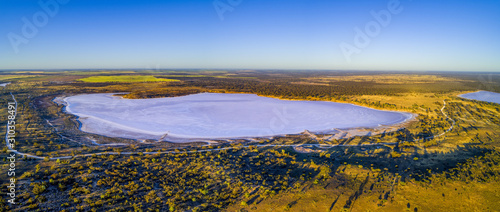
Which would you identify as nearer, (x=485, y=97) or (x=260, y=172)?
(x=260, y=172)

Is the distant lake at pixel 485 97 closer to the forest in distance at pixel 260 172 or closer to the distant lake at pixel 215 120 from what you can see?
the distant lake at pixel 215 120

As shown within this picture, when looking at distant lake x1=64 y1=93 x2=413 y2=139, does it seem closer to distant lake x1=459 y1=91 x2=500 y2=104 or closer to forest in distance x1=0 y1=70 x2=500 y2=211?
forest in distance x1=0 y1=70 x2=500 y2=211

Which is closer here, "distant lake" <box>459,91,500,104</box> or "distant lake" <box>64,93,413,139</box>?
"distant lake" <box>64,93,413,139</box>

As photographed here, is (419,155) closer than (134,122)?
Yes

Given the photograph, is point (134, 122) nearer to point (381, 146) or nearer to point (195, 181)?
point (195, 181)

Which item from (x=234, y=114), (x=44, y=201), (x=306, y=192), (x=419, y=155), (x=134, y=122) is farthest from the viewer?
(x=234, y=114)

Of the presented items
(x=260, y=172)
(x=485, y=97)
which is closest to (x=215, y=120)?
(x=260, y=172)

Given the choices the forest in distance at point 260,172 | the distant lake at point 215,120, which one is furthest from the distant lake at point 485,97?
the forest in distance at point 260,172

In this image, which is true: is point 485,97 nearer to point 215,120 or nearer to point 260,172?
point 215,120

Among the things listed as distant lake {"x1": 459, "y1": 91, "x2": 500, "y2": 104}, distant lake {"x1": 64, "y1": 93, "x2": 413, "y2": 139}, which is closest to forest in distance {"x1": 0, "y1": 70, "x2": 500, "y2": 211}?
distant lake {"x1": 64, "y1": 93, "x2": 413, "y2": 139}

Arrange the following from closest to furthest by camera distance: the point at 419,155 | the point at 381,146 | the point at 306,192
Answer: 1. the point at 306,192
2. the point at 419,155
3. the point at 381,146

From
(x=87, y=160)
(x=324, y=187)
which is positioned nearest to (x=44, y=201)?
(x=87, y=160)
